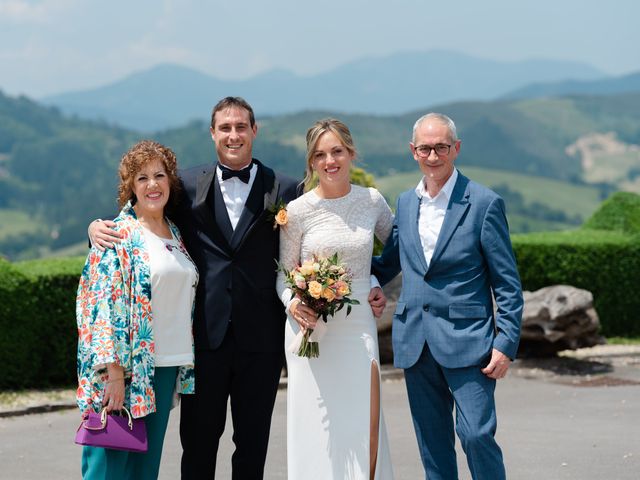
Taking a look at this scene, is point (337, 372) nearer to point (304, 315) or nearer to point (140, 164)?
point (304, 315)

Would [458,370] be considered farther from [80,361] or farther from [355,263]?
[80,361]

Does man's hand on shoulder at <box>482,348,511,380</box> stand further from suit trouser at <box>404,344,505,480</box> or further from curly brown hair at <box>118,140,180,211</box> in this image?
curly brown hair at <box>118,140,180,211</box>

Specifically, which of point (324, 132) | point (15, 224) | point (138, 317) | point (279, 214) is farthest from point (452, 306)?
point (15, 224)

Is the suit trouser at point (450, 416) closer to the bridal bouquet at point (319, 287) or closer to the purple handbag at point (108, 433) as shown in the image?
the bridal bouquet at point (319, 287)

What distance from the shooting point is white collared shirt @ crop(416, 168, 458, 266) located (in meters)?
4.73

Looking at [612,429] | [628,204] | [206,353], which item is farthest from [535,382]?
[206,353]

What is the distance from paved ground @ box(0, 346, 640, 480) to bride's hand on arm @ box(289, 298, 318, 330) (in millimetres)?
2073

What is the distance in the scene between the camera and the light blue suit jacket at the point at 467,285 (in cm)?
462

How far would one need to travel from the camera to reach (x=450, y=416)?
4.88 m

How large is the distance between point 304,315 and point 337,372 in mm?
380

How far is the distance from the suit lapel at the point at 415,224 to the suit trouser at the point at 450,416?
0.48 m

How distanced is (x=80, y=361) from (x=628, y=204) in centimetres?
1158

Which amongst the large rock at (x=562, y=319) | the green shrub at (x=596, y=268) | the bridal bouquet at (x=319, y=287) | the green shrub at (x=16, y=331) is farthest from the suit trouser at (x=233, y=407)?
the green shrub at (x=596, y=268)

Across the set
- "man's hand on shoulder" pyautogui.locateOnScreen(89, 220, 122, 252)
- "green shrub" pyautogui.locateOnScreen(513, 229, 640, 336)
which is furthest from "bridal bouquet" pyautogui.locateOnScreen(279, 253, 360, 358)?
"green shrub" pyautogui.locateOnScreen(513, 229, 640, 336)
